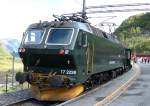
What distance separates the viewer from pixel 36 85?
18438mm

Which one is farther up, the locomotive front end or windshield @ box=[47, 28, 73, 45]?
windshield @ box=[47, 28, 73, 45]

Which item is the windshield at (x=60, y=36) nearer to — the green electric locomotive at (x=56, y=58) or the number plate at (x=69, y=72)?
the green electric locomotive at (x=56, y=58)

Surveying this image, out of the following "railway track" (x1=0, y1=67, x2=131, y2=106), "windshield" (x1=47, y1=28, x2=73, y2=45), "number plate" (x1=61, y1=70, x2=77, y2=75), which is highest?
"windshield" (x1=47, y1=28, x2=73, y2=45)

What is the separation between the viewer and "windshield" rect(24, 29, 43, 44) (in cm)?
1902

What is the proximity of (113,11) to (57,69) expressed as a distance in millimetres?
17134

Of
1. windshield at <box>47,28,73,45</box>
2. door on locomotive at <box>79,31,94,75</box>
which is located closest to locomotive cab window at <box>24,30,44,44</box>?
windshield at <box>47,28,73,45</box>

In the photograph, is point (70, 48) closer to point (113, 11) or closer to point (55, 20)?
point (55, 20)

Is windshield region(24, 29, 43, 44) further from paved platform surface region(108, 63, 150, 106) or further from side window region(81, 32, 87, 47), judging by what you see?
paved platform surface region(108, 63, 150, 106)

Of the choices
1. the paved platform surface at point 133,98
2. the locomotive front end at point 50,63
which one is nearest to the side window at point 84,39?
the locomotive front end at point 50,63

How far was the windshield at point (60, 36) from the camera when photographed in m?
18.5

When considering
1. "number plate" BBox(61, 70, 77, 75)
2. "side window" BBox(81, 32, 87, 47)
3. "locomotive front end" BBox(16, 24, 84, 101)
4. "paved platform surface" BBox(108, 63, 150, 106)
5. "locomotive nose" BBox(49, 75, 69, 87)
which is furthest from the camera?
"side window" BBox(81, 32, 87, 47)

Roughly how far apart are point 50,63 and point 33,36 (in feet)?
4.80

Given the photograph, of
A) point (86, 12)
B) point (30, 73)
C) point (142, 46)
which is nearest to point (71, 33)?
point (30, 73)

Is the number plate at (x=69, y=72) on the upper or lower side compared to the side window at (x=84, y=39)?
lower
